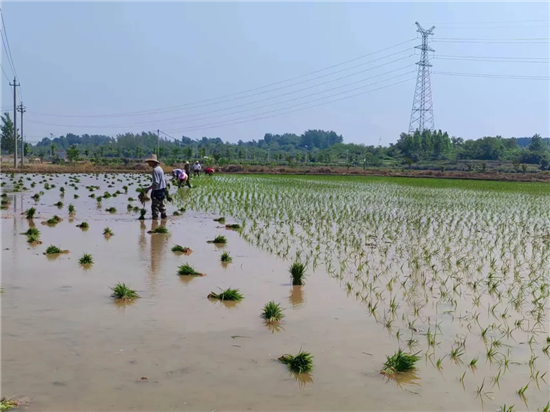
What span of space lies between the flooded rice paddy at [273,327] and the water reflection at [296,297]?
24 mm

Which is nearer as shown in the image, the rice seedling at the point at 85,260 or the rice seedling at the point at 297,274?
the rice seedling at the point at 297,274

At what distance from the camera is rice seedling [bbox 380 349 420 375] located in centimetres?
448

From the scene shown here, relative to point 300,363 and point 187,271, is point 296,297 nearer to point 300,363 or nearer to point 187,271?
point 187,271

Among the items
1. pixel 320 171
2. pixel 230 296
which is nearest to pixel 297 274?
pixel 230 296

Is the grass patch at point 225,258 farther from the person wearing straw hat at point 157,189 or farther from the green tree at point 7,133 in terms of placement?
the green tree at point 7,133

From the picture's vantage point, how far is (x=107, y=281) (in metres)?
7.23

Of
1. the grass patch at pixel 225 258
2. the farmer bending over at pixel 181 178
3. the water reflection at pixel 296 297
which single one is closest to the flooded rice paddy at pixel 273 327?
the water reflection at pixel 296 297

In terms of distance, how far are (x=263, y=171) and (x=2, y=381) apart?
43.9m

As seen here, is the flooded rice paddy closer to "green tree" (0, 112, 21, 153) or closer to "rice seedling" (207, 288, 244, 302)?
"rice seedling" (207, 288, 244, 302)

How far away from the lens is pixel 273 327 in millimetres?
5543

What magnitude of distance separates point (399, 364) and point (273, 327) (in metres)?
1.46

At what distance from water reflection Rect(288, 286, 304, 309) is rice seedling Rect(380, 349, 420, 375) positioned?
1.91 metres

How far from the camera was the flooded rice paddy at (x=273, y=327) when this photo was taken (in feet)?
13.3

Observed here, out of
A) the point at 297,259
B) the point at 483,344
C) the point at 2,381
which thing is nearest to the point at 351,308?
the point at 483,344
